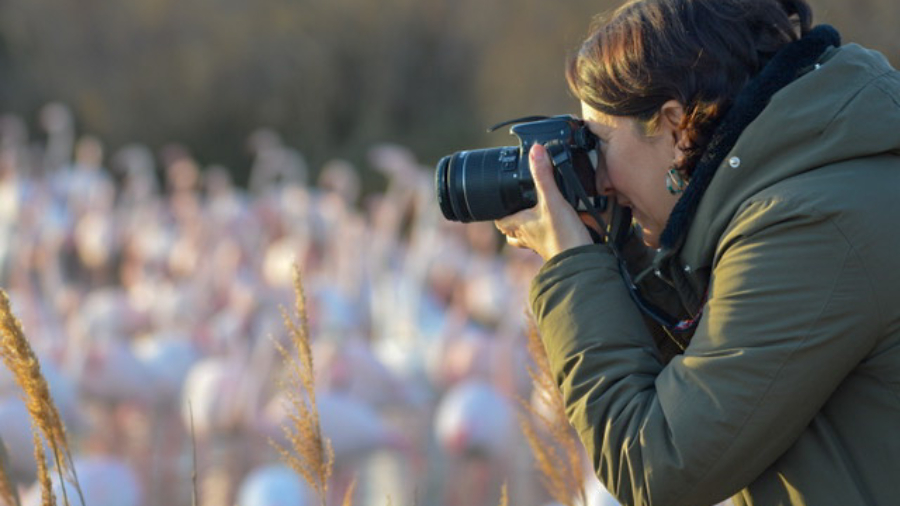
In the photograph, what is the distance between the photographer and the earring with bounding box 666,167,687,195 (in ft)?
4.66

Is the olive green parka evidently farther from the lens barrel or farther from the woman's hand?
the lens barrel

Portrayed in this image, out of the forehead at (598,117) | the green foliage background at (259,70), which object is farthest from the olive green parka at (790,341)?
the green foliage background at (259,70)

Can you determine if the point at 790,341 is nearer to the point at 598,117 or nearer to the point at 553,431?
the point at 598,117

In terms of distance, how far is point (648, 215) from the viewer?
1.50 metres

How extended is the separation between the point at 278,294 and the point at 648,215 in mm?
7048

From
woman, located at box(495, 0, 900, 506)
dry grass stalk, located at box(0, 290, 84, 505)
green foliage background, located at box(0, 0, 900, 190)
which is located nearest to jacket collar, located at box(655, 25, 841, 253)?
woman, located at box(495, 0, 900, 506)

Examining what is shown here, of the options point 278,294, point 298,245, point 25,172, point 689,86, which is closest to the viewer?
point 689,86

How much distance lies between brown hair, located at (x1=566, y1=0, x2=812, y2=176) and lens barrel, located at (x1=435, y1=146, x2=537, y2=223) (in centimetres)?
23

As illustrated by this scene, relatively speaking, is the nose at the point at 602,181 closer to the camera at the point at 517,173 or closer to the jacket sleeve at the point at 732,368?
the camera at the point at 517,173

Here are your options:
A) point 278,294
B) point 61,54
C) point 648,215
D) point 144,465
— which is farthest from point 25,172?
point 648,215

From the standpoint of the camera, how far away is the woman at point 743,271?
3.95ft

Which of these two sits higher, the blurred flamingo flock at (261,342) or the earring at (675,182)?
the blurred flamingo flock at (261,342)

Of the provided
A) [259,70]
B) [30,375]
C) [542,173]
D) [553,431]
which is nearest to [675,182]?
[542,173]

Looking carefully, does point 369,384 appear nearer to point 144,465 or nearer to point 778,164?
point 144,465
